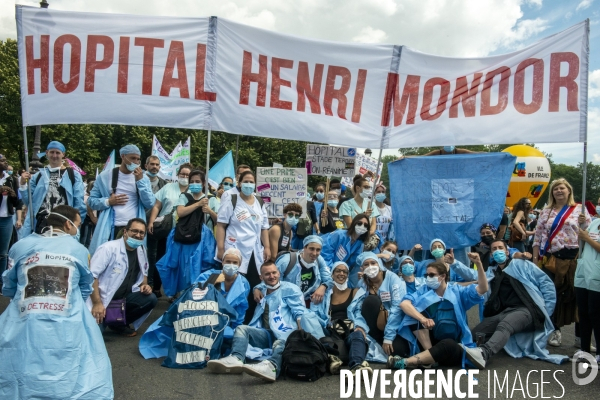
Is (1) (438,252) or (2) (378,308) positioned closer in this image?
(2) (378,308)

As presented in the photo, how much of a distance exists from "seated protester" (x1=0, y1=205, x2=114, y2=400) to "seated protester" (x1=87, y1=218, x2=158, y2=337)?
5.50 ft

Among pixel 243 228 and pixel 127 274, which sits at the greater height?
pixel 243 228

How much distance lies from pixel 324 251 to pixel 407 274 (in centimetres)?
114

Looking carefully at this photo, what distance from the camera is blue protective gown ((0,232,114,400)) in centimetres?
350

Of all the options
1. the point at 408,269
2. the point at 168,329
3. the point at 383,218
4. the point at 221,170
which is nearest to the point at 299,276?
the point at 408,269

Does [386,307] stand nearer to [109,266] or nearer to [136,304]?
[136,304]

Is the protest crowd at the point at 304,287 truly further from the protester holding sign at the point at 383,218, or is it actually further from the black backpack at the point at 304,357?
the protester holding sign at the point at 383,218

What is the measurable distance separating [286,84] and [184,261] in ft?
8.00

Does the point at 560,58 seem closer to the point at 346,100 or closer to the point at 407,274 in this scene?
the point at 346,100

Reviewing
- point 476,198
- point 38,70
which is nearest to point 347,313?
point 476,198

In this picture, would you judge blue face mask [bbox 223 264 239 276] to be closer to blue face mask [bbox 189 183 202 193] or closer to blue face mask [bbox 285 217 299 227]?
blue face mask [bbox 189 183 202 193]

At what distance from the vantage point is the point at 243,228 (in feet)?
20.9

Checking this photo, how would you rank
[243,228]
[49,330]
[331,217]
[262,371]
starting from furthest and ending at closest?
[331,217]
[243,228]
[262,371]
[49,330]

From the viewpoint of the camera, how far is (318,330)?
17.8 feet
